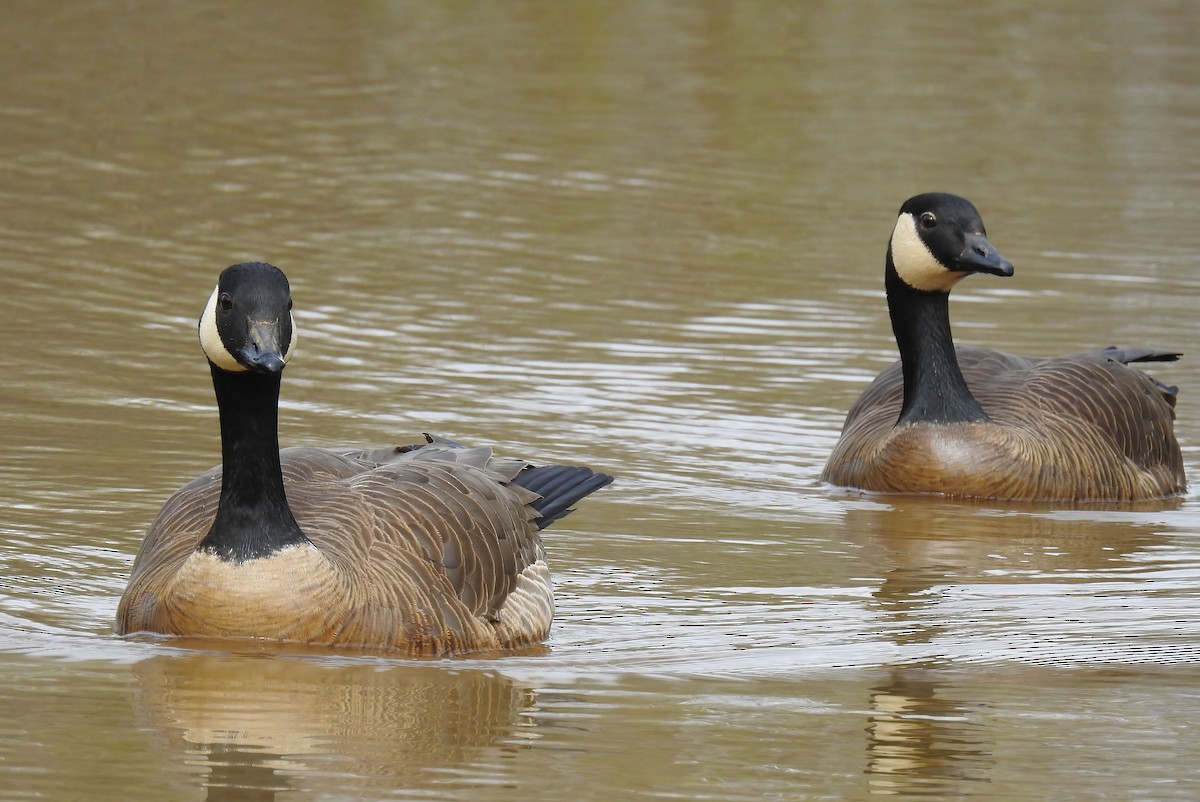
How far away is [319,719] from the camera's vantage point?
6461mm

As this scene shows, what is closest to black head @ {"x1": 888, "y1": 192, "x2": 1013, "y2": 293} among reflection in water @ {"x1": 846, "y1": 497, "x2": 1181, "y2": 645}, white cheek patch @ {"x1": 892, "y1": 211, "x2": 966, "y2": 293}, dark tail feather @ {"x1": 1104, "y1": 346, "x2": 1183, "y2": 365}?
white cheek patch @ {"x1": 892, "y1": 211, "x2": 966, "y2": 293}

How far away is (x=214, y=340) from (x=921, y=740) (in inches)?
100.0

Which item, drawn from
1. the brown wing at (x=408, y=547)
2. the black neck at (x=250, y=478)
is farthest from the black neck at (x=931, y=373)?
the black neck at (x=250, y=478)

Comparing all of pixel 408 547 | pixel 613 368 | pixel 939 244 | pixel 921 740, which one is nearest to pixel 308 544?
pixel 408 547

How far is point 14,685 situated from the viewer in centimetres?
679

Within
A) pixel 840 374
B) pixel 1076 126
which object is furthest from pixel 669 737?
pixel 1076 126

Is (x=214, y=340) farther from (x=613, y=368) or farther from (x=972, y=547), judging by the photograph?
(x=613, y=368)

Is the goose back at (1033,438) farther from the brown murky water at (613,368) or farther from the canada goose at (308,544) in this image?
the canada goose at (308,544)

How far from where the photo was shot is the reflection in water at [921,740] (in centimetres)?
600

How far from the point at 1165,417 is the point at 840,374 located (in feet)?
6.95

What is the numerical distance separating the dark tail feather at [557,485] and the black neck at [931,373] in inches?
107

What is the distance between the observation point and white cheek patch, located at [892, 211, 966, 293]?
11.1 m

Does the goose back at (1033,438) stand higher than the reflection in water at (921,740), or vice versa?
the goose back at (1033,438)

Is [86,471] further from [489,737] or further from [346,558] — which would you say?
[489,737]
